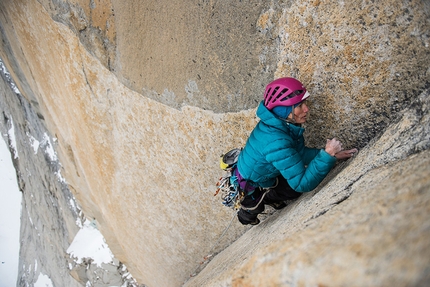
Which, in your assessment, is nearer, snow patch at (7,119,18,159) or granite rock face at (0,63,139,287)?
granite rock face at (0,63,139,287)

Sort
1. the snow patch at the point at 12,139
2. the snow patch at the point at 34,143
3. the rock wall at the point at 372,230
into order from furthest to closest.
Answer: the snow patch at the point at 12,139 < the snow patch at the point at 34,143 < the rock wall at the point at 372,230

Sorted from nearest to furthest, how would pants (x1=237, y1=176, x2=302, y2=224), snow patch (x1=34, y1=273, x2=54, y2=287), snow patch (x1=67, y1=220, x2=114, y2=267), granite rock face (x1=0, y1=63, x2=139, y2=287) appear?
pants (x1=237, y1=176, x2=302, y2=224) < snow patch (x1=67, y1=220, x2=114, y2=267) < granite rock face (x1=0, y1=63, x2=139, y2=287) < snow patch (x1=34, y1=273, x2=54, y2=287)

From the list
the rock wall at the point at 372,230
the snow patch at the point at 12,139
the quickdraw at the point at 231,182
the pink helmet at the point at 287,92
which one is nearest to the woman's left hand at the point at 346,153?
the rock wall at the point at 372,230

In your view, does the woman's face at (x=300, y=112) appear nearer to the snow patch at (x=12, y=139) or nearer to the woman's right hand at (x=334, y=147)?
the woman's right hand at (x=334, y=147)

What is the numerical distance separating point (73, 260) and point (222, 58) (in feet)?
20.8

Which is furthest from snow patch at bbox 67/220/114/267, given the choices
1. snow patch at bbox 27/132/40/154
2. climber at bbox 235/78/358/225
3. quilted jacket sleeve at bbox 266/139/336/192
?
quilted jacket sleeve at bbox 266/139/336/192

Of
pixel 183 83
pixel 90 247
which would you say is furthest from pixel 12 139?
pixel 183 83

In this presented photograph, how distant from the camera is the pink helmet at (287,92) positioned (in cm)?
175

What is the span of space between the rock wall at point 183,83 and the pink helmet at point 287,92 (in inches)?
7.3

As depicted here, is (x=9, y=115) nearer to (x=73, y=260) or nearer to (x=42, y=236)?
(x=42, y=236)

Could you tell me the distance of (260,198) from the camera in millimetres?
2467

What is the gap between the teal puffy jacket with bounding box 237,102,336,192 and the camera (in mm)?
1802

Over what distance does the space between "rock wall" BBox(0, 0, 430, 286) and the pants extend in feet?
0.96

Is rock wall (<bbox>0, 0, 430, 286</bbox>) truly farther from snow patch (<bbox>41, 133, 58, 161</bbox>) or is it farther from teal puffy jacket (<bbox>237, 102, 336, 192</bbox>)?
snow patch (<bbox>41, 133, 58, 161</bbox>)
